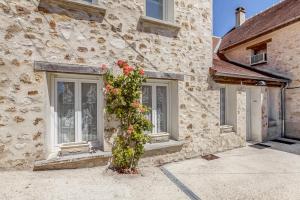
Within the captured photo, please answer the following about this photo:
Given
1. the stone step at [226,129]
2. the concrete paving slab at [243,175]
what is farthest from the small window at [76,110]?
the stone step at [226,129]

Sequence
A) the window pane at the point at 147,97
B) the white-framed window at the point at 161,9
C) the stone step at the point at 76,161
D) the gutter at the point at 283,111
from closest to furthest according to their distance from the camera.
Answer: the stone step at the point at 76,161 → the window pane at the point at 147,97 → the white-framed window at the point at 161,9 → the gutter at the point at 283,111

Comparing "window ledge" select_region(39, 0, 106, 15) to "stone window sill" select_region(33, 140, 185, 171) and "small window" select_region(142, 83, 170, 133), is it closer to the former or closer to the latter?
"small window" select_region(142, 83, 170, 133)

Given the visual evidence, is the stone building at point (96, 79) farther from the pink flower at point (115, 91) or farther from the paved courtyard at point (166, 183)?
the pink flower at point (115, 91)

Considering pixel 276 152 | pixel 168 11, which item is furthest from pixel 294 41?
pixel 168 11

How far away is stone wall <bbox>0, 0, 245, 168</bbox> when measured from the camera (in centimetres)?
345

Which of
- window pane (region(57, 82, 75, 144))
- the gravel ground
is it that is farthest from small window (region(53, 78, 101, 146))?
the gravel ground

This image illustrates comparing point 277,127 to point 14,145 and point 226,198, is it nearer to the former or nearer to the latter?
point 226,198

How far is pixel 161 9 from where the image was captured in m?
5.36

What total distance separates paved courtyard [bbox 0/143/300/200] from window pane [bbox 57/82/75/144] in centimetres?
76

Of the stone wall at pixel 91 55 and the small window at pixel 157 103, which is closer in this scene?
the stone wall at pixel 91 55

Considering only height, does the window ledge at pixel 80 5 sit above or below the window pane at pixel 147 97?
above

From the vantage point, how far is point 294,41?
8.37 metres

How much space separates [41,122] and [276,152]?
23.0ft

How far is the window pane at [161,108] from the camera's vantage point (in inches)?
208
